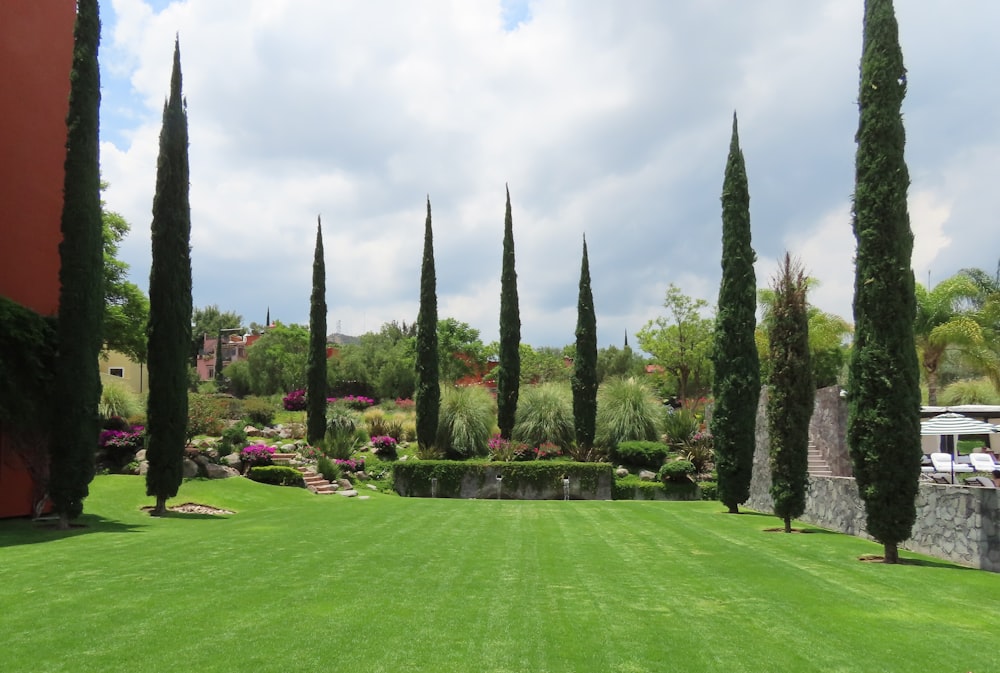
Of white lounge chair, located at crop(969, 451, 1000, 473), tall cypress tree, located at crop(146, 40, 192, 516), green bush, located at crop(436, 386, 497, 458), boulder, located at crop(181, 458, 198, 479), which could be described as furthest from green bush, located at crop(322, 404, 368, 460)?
white lounge chair, located at crop(969, 451, 1000, 473)

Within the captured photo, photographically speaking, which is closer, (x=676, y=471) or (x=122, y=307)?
(x=676, y=471)

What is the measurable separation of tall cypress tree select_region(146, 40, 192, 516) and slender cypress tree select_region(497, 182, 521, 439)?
1416 cm

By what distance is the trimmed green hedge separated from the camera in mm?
23391

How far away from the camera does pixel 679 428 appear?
86.1 ft

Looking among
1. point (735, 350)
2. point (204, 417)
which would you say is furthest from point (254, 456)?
point (735, 350)

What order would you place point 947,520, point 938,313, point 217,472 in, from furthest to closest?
point 938,313 < point 217,472 < point 947,520

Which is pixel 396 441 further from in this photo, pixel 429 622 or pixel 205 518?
pixel 429 622

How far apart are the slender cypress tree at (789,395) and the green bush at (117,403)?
2102cm

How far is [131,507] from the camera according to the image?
1655cm

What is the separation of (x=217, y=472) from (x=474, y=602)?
16.4m

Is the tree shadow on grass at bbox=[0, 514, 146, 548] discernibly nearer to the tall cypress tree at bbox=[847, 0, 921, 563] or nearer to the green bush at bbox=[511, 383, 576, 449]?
the tall cypress tree at bbox=[847, 0, 921, 563]

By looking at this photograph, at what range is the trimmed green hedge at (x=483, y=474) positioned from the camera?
921 inches

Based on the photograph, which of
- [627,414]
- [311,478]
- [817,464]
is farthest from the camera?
[627,414]

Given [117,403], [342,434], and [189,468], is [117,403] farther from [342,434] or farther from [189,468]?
[342,434]
